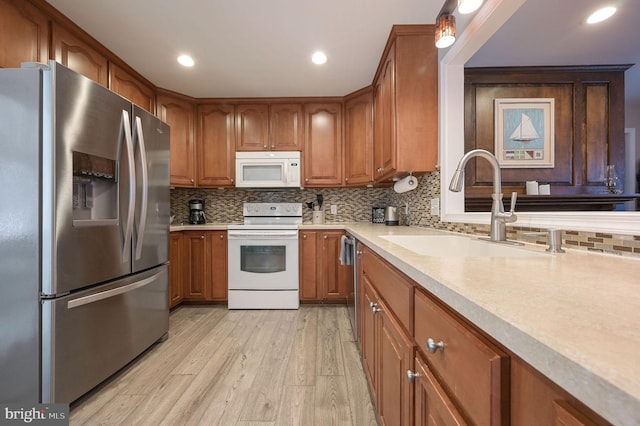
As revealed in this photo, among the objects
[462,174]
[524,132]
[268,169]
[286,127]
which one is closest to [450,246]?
[462,174]

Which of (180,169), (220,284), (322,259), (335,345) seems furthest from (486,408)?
(180,169)

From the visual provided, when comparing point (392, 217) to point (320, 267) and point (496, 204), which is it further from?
point (496, 204)

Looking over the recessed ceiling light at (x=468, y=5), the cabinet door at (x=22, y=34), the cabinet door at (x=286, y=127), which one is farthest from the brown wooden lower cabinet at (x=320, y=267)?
the cabinet door at (x=22, y=34)

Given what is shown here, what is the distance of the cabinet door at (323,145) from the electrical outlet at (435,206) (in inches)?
48.5

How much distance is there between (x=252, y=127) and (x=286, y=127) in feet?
1.28

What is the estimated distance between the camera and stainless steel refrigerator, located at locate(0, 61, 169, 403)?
3.93 feet

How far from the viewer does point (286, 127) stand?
297 cm

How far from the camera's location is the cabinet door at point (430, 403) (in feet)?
1.70

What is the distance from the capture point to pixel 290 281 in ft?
9.02

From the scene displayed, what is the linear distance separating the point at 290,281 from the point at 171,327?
3.77 feet

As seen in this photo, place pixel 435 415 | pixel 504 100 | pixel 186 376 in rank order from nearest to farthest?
pixel 435 415
pixel 186 376
pixel 504 100

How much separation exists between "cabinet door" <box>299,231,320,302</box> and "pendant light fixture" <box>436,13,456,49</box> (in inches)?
77.4

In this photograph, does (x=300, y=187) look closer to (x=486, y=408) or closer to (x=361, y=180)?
(x=361, y=180)

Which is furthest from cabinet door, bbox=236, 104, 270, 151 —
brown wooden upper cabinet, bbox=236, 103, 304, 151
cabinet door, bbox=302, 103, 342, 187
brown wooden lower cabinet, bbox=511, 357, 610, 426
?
brown wooden lower cabinet, bbox=511, 357, 610, 426
